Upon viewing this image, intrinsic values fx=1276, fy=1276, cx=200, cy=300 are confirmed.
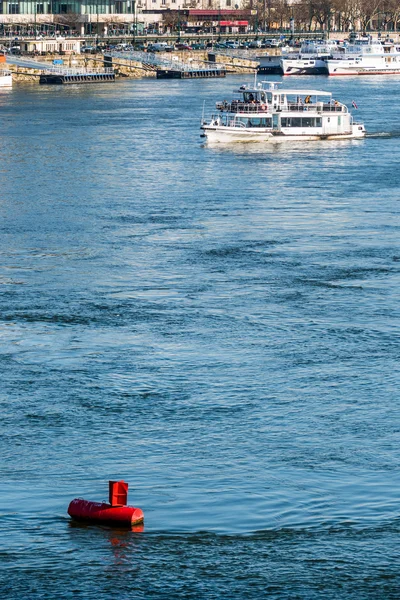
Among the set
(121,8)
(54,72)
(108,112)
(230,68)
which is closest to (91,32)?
(121,8)

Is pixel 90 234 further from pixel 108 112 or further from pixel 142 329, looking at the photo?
pixel 108 112

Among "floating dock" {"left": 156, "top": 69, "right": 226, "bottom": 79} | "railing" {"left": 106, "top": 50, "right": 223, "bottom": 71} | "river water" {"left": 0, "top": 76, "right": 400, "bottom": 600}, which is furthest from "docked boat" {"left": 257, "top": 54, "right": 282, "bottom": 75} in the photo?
"river water" {"left": 0, "top": 76, "right": 400, "bottom": 600}

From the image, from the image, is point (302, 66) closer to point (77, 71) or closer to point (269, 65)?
point (269, 65)

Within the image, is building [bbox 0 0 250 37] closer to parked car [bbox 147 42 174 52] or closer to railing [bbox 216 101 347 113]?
parked car [bbox 147 42 174 52]

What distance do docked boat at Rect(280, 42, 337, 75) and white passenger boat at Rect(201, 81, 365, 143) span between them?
61494 millimetres

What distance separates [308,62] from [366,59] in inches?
212

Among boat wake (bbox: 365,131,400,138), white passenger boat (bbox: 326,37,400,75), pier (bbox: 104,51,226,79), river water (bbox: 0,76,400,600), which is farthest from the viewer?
white passenger boat (bbox: 326,37,400,75)

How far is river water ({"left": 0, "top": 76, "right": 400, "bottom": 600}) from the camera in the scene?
12500 mm

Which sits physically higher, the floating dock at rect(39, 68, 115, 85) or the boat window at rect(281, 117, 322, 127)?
the floating dock at rect(39, 68, 115, 85)

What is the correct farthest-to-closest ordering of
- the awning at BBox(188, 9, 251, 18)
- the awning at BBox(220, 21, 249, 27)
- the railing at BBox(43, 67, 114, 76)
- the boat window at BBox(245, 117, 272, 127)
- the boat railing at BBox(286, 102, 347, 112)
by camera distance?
1. the awning at BBox(220, 21, 249, 27)
2. the awning at BBox(188, 9, 251, 18)
3. the railing at BBox(43, 67, 114, 76)
4. the boat railing at BBox(286, 102, 347, 112)
5. the boat window at BBox(245, 117, 272, 127)

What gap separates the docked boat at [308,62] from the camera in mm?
117438

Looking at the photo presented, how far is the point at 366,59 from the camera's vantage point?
A: 388ft

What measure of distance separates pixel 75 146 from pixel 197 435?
37.4 metres

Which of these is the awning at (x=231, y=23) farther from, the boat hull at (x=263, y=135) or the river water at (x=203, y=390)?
the river water at (x=203, y=390)
